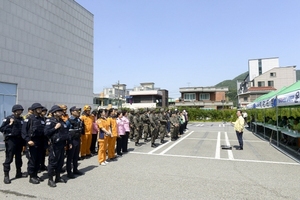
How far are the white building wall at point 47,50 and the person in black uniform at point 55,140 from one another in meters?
10.2

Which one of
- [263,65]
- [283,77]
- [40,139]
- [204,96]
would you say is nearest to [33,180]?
[40,139]

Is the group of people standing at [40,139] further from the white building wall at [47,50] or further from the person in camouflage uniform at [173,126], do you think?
the white building wall at [47,50]

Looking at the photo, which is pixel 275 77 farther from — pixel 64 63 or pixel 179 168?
pixel 179 168

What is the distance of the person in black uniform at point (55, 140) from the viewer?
18.0 ft

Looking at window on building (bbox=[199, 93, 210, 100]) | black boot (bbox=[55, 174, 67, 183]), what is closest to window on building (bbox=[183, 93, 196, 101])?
window on building (bbox=[199, 93, 210, 100])

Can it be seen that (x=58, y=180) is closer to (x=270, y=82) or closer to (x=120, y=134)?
(x=120, y=134)

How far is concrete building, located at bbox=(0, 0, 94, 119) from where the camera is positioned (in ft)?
46.0

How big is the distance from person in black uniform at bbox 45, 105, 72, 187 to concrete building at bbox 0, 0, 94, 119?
10.1m

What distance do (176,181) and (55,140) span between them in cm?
312

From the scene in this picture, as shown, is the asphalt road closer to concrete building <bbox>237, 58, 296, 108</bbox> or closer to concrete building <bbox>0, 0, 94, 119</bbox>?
Answer: concrete building <bbox>0, 0, 94, 119</bbox>

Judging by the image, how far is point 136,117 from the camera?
40.5 feet

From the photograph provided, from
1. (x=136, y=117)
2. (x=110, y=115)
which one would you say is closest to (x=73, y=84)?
(x=136, y=117)

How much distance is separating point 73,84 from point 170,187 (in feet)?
58.1

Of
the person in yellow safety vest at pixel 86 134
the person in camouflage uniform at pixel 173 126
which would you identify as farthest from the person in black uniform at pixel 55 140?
the person in camouflage uniform at pixel 173 126
